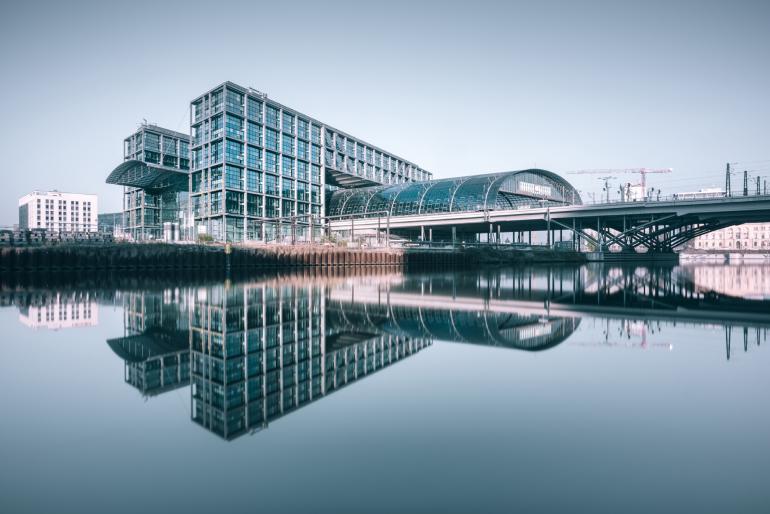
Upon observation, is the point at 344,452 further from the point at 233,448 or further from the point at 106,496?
the point at 106,496

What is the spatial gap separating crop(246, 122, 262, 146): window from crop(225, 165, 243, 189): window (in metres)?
4.63

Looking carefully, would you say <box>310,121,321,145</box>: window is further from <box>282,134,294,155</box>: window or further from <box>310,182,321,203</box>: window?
<box>310,182,321,203</box>: window

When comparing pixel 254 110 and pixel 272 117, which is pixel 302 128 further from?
pixel 254 110

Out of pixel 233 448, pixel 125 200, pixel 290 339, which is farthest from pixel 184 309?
pixel 125 200

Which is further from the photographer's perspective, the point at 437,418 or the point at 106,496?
the point at 437,418

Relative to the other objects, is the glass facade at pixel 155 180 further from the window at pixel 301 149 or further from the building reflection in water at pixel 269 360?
the building reflection in water at pixel 269 360

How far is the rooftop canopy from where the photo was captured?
60553mm

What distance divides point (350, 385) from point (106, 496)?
2152 millimetres

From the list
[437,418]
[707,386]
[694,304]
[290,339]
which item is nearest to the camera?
[437,418]

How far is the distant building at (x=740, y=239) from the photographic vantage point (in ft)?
390

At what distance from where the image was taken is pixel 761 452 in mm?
2596

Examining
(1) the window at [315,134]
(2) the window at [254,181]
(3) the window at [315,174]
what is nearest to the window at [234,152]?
(2) the window at [254,181]

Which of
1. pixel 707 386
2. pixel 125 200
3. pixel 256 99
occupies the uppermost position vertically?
pixel 256 99

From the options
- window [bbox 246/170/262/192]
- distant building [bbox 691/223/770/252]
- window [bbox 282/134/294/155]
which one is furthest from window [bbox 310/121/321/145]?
distant building [bbox 691/223/770/252]
